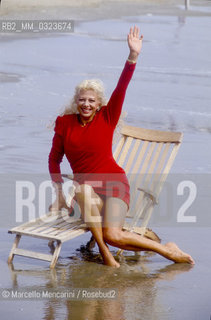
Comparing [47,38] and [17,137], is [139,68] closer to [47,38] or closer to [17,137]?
[47,38]

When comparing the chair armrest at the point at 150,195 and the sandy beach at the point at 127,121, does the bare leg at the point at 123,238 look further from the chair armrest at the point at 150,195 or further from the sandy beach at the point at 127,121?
the chair armrest at the point at 150,195

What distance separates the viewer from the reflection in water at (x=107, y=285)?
16.2 feet

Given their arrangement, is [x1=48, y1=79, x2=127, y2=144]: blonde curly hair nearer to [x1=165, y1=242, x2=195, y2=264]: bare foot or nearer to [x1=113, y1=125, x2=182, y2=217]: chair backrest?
[x1=113, y1=125, x2=182, y2=217]: chair backrest

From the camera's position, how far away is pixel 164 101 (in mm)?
12672

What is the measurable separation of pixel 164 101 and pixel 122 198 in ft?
22.1

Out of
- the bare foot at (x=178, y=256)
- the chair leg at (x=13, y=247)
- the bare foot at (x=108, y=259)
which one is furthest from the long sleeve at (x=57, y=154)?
the bare foot at (x=178, y=256)

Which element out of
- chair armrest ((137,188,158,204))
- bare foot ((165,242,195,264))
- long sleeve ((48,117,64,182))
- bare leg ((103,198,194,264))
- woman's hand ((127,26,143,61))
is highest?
woman's hand ((127,26,143,61))

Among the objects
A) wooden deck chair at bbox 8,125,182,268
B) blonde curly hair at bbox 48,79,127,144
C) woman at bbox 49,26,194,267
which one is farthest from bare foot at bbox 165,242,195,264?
blonde curly hair at bbox 48,79,127,144

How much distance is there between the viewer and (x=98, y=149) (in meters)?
6.04

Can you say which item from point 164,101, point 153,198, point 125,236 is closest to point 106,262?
point 125,236

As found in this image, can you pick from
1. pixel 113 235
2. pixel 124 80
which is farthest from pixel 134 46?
pixel 113 235

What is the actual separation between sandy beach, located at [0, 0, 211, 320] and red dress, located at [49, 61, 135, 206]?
0.59 metres

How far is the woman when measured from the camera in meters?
5.95

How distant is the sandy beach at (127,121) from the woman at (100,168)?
0.20 metres
